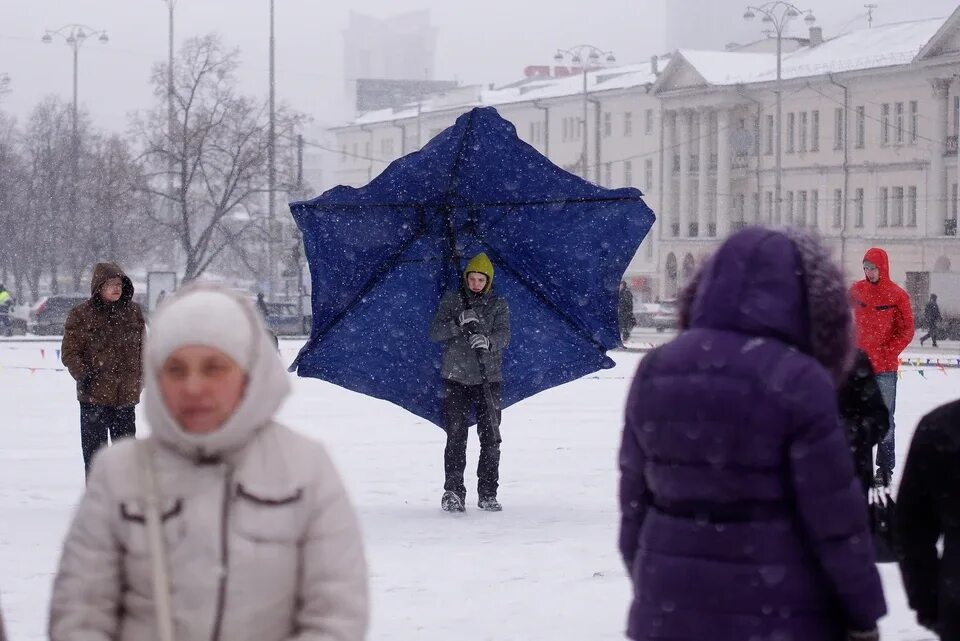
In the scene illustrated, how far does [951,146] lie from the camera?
202ft

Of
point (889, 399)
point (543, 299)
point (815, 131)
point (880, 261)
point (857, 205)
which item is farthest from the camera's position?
point (815, 131)

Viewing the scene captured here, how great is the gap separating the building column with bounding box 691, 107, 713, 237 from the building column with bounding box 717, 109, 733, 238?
844mm

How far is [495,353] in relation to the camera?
34.3ft

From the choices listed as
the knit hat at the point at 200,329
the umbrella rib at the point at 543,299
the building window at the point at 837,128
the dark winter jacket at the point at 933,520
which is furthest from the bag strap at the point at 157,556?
the building window at the point at 837,128

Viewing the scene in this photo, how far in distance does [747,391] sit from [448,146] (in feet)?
21.9

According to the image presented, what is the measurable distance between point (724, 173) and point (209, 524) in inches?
2810

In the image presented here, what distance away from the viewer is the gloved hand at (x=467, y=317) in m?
10.3

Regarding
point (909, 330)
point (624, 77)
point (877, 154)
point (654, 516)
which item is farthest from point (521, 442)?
point (624, 77)

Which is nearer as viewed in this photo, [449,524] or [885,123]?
[449,524]

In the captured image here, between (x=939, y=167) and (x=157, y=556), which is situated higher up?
(x=939, y=167)

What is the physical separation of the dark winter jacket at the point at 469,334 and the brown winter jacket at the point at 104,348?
1804 millimetres

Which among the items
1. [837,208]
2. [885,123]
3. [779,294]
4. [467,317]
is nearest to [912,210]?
[885,123]

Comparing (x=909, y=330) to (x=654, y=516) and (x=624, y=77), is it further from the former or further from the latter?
(x=624, y=77)

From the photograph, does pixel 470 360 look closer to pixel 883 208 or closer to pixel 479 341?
pixel 479 341
